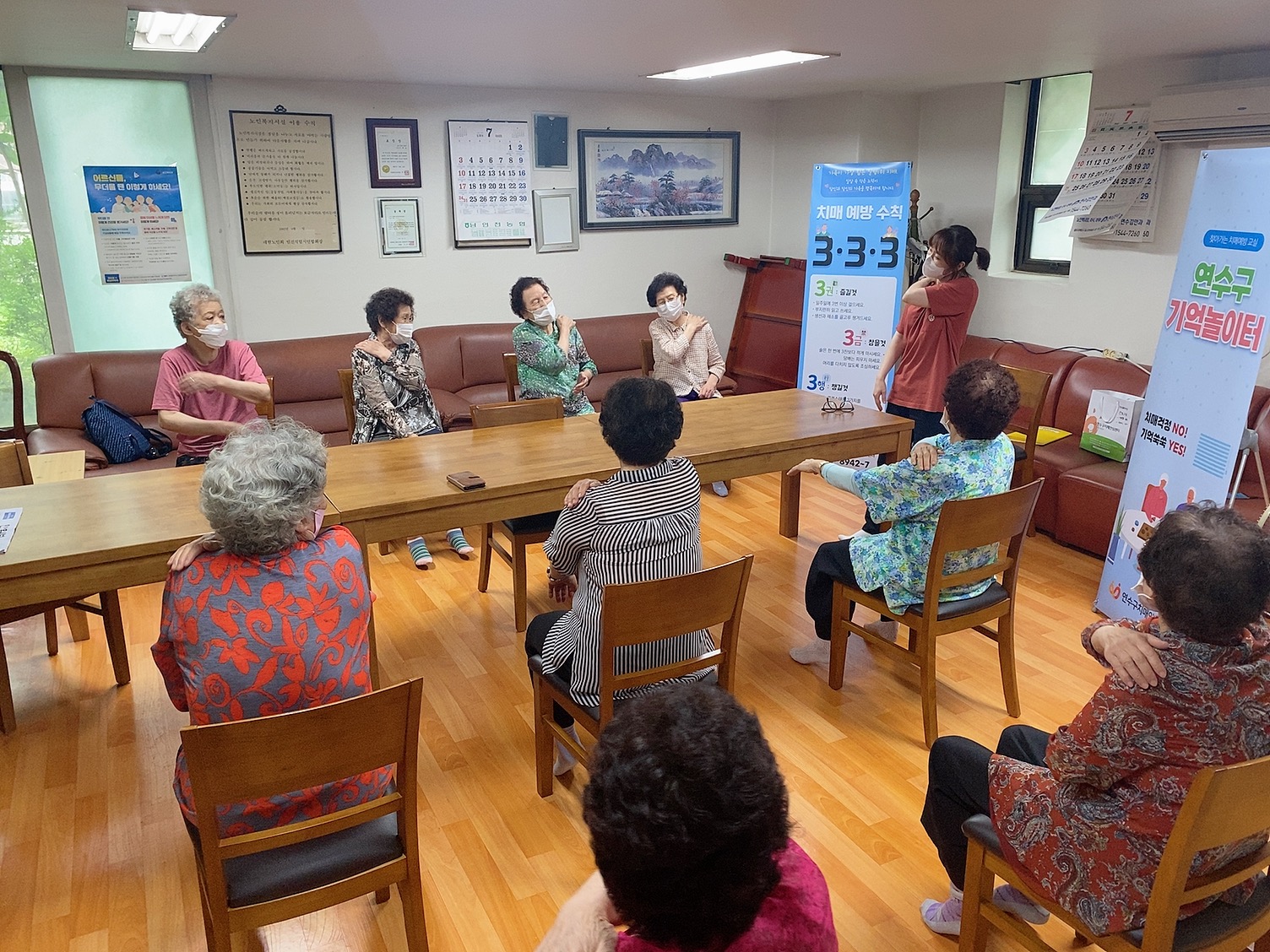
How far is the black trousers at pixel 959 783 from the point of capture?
1.74 meters

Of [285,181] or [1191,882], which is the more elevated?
[285,181]

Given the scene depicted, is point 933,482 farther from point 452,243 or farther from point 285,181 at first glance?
point 285,181

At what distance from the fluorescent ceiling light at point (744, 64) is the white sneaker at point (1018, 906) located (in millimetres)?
3488

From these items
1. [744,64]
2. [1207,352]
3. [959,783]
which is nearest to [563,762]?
[959,783]

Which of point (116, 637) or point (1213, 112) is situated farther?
point (1213, 112)

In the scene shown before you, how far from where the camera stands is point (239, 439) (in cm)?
176

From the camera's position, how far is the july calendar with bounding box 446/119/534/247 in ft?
17.8

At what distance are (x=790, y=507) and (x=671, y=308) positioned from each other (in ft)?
3.96

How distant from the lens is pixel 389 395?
3939 mm

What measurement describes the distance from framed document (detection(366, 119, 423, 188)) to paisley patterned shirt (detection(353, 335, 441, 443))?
177 centimetres

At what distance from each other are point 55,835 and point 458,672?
3.97 ft

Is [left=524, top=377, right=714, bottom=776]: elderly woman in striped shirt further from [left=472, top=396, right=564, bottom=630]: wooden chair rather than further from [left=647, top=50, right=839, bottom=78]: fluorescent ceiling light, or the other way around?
[left=647, top=50, right=839, bottom=78]: fluorescent ceiling light

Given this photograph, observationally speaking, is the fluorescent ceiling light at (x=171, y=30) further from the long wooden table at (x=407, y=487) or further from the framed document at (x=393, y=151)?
the long wooden table at (x=407, y=487)

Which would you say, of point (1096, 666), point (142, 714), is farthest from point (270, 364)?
point (1096, 666)
